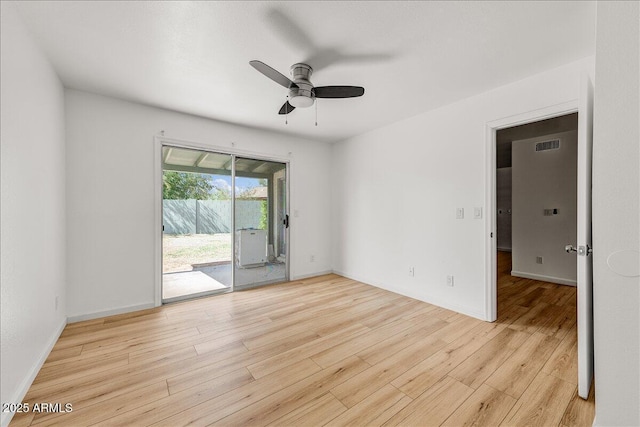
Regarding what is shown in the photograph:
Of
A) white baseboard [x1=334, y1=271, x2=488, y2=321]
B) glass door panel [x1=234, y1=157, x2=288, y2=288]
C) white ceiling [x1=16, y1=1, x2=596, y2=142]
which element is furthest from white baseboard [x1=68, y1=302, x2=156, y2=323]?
white baseboard [x1=334, y1=271, x2=488, y2=321]

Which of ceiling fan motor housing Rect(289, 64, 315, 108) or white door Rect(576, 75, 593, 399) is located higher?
ceiling fan motor housing Rect(289, 64, 315, 108)

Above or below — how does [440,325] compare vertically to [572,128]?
below

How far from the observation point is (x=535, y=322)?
2.73 m

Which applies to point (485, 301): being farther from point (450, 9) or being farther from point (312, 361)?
point (450, 9)

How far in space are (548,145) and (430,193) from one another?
2792mm

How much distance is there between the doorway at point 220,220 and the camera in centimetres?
361

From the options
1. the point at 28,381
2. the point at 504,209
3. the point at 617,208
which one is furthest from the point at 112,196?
the point at 504,209

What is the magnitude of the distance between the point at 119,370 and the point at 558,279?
5.92 metres

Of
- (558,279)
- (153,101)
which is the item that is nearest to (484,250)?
(558,279)

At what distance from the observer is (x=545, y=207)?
442 centimetres

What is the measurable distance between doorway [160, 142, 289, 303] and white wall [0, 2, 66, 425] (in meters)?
1.14

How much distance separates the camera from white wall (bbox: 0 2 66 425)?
59.6 inches

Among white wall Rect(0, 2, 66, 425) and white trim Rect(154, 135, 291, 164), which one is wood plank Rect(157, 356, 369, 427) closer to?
white wall Rect(0, 2, 66, 425)

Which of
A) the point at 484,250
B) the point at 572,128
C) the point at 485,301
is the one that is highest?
the point at 572,128
